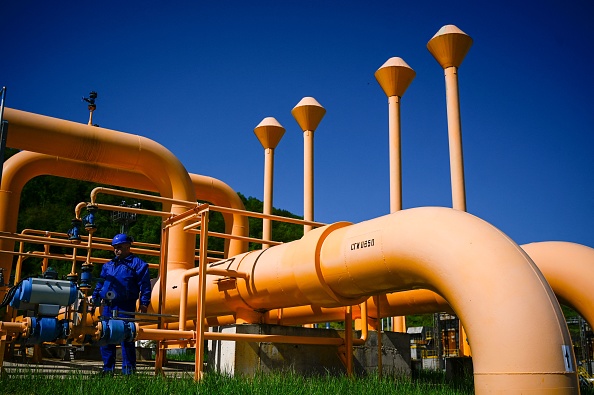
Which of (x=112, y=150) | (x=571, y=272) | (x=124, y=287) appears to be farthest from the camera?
(x=112, y=150)

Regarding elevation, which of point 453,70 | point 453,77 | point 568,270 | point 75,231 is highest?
point 453,70

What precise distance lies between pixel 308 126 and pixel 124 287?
24.1ft

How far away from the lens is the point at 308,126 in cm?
1377

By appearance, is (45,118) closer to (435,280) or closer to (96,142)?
(96,142)

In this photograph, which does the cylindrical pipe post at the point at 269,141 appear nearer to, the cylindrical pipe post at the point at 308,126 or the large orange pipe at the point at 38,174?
the cylindrical pipe post at the point at 308,126

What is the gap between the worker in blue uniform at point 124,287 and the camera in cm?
723

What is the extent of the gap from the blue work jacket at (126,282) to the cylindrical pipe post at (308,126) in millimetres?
6285

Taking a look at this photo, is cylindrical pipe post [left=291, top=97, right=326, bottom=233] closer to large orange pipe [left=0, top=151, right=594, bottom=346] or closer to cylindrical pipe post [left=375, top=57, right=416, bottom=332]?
large orange pipe [left=0, top=151, right=594, bottom=346]

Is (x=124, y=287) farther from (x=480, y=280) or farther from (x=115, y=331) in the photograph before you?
(x=480, y=280)

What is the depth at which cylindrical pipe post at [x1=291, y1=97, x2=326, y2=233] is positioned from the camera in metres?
13.5

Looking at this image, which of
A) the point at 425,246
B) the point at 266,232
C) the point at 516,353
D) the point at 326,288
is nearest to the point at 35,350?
the point at 266,232

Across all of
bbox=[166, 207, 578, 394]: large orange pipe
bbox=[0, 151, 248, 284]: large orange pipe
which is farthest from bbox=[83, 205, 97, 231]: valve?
bbox=[0, 151, 248, 284]: large orange pipe

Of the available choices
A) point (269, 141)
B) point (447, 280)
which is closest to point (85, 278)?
point (447, 280)

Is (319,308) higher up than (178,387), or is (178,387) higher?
(319,308)
